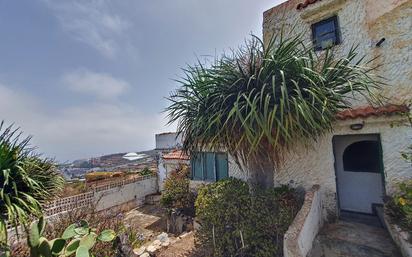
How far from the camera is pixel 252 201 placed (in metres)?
6.43

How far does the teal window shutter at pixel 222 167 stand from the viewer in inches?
418

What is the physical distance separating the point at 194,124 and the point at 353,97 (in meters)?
5.75

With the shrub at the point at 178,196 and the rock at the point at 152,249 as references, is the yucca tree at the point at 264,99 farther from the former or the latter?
the shrub at the point at 178,196

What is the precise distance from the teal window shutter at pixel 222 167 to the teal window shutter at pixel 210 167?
243mm

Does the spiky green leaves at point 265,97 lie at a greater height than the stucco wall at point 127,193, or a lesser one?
greater

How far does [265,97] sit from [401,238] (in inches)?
180

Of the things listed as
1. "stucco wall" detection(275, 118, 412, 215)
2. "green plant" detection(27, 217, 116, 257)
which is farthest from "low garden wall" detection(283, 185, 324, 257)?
"green plant" detection(27, 217, 116, 257)

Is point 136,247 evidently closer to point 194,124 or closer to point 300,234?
point 194,124

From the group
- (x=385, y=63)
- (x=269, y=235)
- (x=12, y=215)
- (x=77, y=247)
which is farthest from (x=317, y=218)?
(x=12, y=215)

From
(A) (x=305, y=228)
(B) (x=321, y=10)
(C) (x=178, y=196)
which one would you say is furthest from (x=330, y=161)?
(C) (x=178, y=196)

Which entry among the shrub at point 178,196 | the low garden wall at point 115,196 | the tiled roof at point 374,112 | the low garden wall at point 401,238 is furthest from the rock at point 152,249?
the tiled roof at point 374,112

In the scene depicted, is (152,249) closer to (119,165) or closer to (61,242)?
(61,242)

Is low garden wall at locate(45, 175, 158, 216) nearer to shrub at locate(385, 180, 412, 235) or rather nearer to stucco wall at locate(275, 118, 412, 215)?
stucco wall at locate(275, 118, 412, 215)

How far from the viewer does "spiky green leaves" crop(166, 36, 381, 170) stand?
216 inches
